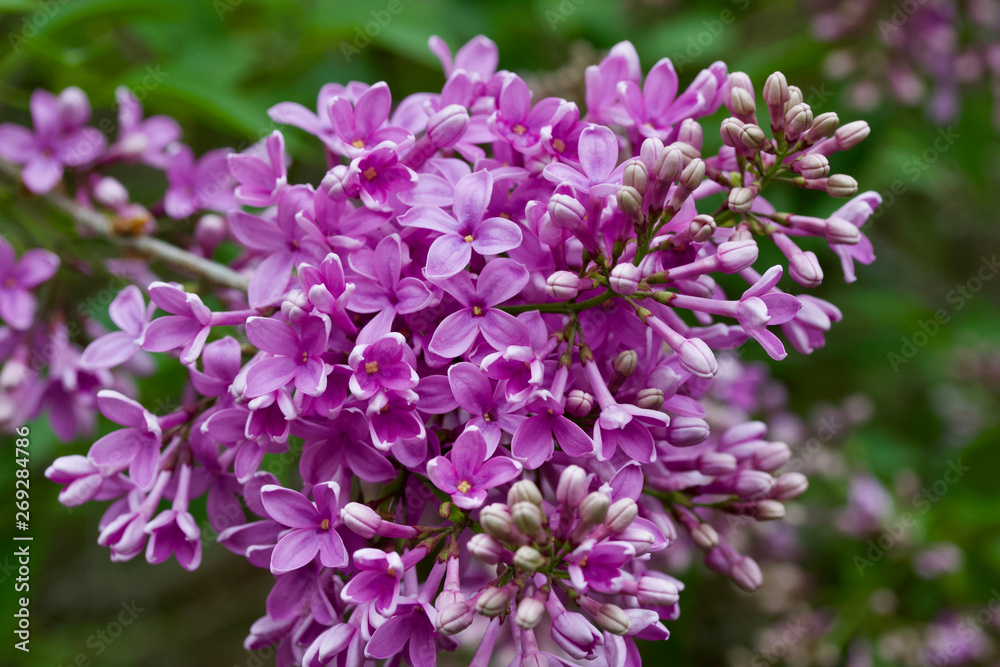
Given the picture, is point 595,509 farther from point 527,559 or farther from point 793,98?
point 793,98

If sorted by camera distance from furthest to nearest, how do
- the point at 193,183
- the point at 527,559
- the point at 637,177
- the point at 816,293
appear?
1. the point at 816,293
2. the point at 193,183
3. the point at 637,177
4. the point at 527,559

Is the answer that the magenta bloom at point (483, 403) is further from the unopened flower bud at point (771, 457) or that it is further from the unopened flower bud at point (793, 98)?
the unopened flower bud at point (793, 98)

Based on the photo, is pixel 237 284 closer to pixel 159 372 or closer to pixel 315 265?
pixel 315 265

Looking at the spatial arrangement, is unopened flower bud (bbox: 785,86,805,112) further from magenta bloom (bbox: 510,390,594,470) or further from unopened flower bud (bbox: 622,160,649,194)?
magenta bloom (bbox: 510,390,594,470)

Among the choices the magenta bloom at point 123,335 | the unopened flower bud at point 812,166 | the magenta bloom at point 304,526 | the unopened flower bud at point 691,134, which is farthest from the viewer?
the magenta bloom at point 123,335

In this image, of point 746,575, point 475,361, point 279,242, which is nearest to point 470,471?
point 475,361

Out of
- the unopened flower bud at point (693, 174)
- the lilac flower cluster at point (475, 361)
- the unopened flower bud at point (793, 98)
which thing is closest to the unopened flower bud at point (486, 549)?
the lilac flower cluster at point (475, 361)
